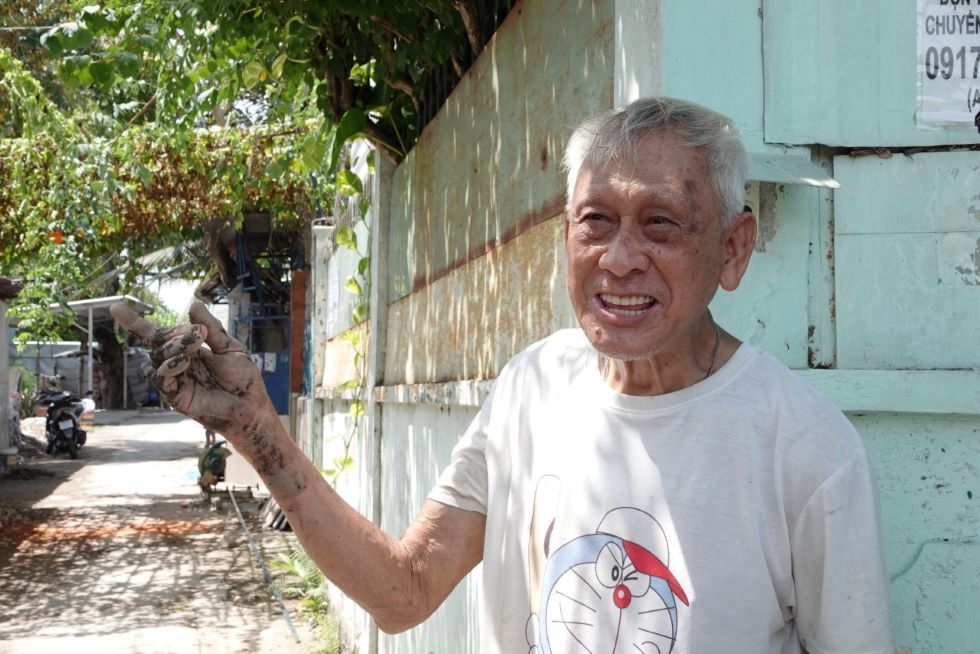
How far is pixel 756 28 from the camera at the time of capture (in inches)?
75.5

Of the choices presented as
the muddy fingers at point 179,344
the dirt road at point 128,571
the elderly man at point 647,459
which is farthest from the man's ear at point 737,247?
the dirt road at point 128,571

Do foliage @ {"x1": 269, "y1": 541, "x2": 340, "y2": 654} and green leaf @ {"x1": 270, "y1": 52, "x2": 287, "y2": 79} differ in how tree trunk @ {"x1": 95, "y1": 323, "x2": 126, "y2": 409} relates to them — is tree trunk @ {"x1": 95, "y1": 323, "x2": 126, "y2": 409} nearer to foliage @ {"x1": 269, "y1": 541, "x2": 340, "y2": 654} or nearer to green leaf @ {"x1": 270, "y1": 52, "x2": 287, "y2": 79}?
foliage @ {"x1": 269, "y1": 541, "x2": 340, "y2": 654}

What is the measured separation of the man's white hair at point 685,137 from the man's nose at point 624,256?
0.39ft

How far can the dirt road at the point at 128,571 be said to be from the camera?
6.62 m

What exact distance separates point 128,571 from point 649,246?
824cm

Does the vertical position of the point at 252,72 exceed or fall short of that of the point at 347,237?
it exceeds it

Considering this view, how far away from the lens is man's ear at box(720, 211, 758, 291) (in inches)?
61.6

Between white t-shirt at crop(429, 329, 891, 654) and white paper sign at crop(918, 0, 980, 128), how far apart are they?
724 mm

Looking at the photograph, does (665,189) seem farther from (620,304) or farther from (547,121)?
(547,121)

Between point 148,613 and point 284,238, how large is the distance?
8.34 meters

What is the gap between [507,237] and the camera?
304 centimetres

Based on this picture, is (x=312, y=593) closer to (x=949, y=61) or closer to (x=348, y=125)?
(x=348, y=125)

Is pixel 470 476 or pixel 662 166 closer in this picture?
pixel 662 166

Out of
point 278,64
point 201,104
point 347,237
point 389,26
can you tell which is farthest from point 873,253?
point 201,104
